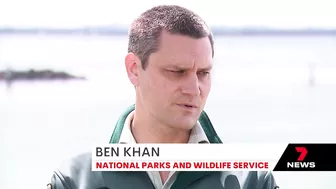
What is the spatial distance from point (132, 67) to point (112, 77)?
0.10 m

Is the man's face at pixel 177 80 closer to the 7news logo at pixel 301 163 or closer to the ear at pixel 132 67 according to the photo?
the ear at pixel 132 67

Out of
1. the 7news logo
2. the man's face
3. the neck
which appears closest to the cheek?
the man's face

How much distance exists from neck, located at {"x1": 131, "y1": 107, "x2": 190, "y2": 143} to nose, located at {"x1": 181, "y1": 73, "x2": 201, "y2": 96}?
0.14 m

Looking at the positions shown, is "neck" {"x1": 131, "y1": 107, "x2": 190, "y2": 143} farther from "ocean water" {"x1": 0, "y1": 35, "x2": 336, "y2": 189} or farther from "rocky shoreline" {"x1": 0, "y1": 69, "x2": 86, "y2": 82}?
"rocky shoreline" {"x1": 0, "y1": 69, "x2": 86, "y2": 82}

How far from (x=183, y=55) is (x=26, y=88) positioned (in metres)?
0.56

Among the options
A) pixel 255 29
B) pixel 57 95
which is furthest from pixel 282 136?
pixel 57 95

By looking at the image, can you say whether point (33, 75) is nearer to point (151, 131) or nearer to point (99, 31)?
point (99, 31)

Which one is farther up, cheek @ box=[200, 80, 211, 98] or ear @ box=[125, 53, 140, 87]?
ear @ box=[125, 53, 140, 87]

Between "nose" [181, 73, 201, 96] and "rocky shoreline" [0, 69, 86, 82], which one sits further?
"rocky shoreline" [0, 69, 86, 82]

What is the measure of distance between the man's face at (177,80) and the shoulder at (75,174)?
0.86ft

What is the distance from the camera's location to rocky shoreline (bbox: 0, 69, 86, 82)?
189 centimetres

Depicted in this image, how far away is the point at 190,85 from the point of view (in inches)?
69.4

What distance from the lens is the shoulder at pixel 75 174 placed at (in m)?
1.80

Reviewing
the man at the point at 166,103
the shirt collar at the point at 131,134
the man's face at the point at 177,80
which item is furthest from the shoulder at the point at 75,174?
the man's face at the point at 177,80
